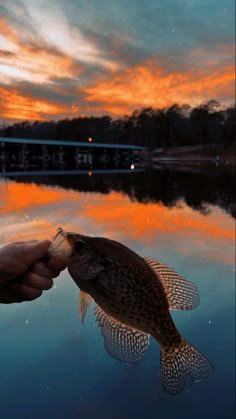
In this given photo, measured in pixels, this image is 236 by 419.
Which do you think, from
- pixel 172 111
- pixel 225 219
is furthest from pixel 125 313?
pixel 172 111

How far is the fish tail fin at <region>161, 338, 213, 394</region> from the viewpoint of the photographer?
1668 millimetres

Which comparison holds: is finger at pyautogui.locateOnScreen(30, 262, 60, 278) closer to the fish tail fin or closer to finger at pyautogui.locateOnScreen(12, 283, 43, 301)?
finger at pyautogui.locateOnScreen(12, 283, 43, 301)

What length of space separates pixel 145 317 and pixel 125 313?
0.33 feet

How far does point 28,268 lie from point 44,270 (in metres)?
0.11

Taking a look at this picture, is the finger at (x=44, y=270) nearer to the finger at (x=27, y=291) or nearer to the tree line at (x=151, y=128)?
the finger at (x=27, y=291)

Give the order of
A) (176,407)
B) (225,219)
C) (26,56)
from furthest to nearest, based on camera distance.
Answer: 1. (225,219)
2. (176,407)
3. (26,56)

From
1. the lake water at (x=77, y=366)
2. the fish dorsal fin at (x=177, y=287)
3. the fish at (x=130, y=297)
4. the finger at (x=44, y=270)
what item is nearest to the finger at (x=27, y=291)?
the finger at (x=44, y=270)

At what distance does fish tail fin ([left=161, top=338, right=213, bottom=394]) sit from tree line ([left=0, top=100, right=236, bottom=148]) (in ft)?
4.76

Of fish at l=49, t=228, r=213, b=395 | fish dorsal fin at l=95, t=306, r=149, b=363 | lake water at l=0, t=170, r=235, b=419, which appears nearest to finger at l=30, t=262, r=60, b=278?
fish at l=49, t=228, r=213, b=395

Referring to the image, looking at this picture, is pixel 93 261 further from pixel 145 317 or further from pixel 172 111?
pixel 172 111

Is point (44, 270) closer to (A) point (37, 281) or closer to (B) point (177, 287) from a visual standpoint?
(A) point (37, 281)

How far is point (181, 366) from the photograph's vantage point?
1.78 metres

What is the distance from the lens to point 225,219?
1447cm

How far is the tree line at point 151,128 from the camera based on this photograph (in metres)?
3.25
